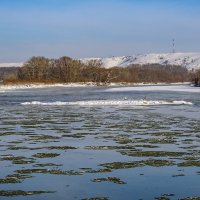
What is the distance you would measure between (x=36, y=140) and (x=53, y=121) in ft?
29.4

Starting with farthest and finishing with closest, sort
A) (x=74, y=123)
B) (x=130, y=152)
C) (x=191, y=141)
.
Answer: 1. (x=74, y=123)
2. (x=191, y=141)
3. (x=130, y=152)

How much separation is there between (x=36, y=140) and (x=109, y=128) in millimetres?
5668

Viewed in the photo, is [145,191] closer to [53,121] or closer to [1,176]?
[1,176]

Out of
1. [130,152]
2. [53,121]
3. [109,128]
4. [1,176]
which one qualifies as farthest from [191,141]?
[53,121]

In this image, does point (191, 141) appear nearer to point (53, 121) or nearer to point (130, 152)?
point (130, 152)

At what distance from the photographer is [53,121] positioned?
2856 centimetres

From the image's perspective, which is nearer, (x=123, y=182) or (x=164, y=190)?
(x=164, y=190)

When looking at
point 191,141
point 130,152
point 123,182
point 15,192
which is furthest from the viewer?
point 191,141

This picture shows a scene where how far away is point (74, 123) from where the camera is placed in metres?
27.3

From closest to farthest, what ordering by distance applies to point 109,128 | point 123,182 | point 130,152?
point 123,182
point 130,152
point 109,128

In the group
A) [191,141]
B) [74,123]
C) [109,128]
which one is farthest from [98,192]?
[74,123]

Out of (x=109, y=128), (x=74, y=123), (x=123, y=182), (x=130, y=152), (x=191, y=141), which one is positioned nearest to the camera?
(x=123, y=182)

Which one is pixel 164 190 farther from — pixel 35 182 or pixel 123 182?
pixel 35 182

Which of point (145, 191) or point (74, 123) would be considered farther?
point (74, 123)
